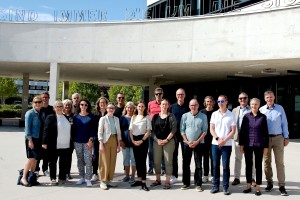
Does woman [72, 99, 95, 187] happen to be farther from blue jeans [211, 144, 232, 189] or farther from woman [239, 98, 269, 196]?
woman [239, 98, 269, 196]

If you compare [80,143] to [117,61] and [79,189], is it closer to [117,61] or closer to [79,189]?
[79,189]

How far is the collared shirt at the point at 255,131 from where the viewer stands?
21.6 feet

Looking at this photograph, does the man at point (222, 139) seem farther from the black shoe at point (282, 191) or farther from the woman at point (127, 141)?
the woman at point (127, 141)

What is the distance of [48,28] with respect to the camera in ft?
58.8

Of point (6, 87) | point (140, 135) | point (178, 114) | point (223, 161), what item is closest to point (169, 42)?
point (178, 114)

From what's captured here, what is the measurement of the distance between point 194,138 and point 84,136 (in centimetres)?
220

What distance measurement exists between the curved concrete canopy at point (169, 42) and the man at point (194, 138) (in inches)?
339

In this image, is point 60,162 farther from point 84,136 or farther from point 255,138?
point 255,138

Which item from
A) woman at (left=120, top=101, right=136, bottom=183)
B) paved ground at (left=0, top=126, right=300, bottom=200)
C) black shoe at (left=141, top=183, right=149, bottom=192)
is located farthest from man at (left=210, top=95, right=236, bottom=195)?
woman at (left=120, top=101, right=136, bottom=183)

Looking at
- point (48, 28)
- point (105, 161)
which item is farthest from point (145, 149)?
point (48, 28)

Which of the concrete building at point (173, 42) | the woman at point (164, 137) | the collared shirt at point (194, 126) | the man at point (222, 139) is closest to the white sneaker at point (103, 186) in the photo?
the woman at point (164, 137)

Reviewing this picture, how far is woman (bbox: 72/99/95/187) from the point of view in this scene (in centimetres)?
709

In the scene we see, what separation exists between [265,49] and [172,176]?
29.5 ft

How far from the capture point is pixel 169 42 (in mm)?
16469
